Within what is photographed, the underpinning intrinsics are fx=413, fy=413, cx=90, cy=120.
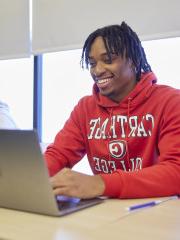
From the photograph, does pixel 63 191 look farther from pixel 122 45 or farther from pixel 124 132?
pixel 122 45

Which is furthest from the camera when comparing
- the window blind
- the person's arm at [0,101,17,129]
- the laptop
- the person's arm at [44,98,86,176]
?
the person's arm at [0,101,17,129]

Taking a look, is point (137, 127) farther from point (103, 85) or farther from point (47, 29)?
point (47, 29)

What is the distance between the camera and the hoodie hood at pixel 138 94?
4.85 feet

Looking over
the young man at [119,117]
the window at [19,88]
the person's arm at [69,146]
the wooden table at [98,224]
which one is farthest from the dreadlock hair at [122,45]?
the window at [19,88]

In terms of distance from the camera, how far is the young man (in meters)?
1.39

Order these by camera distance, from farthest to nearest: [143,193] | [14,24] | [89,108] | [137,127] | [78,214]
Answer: [14,24]
[89,108]
[137,127]
[143,193]
[78,214]

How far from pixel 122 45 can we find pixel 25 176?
2.59 ft

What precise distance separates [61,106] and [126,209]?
1.73m

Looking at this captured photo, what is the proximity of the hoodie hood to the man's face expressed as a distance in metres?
0.03

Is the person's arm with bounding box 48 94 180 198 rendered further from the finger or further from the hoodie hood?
the hoodie hood

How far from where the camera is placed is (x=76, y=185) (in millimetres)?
1044

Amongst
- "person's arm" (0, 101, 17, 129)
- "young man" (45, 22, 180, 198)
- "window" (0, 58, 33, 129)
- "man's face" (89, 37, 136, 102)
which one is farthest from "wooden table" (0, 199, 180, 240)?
"window" (0, 58, 33, 129)

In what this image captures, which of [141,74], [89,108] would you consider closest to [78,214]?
[89,108]

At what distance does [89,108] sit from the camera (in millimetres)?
1581
